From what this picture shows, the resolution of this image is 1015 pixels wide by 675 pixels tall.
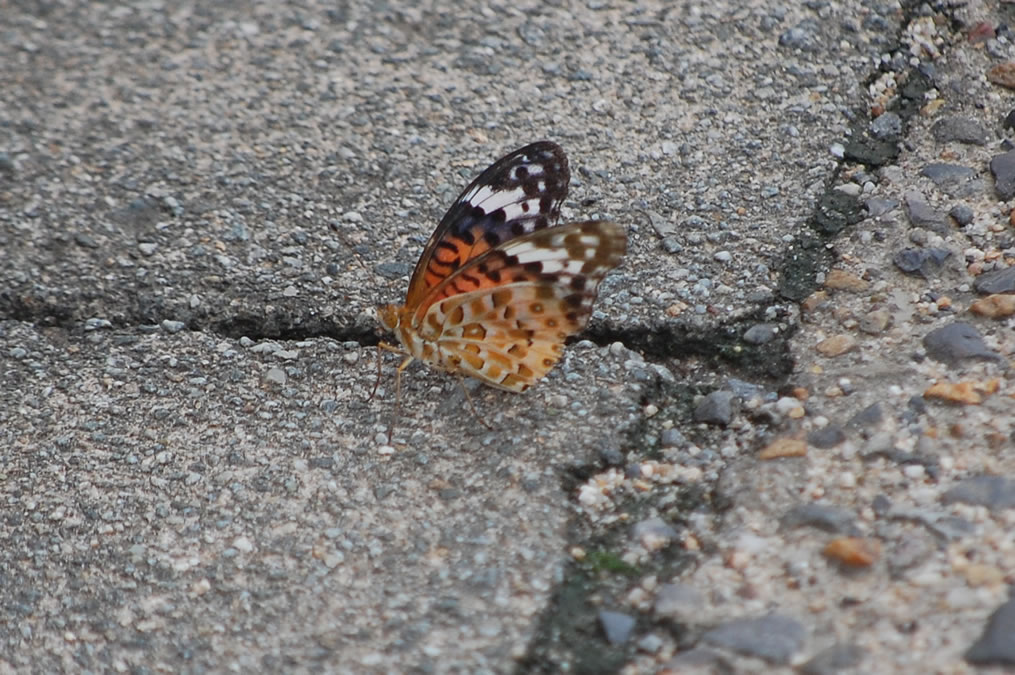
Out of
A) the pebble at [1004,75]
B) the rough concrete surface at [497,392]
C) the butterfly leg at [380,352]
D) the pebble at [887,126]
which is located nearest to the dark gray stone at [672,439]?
the rough concrete surface at [497,392]

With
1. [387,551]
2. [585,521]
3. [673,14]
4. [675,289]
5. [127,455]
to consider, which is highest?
[673,14]

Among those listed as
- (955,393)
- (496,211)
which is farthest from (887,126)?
(496,211)

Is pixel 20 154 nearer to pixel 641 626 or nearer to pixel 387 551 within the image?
pixel 387 551

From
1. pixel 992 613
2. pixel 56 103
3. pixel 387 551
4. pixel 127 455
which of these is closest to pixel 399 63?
pixel 56 103

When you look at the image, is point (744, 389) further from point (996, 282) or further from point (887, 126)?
point (887, 126)

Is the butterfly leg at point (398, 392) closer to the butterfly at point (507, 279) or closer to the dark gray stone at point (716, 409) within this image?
the butterfly at point (507, 279)

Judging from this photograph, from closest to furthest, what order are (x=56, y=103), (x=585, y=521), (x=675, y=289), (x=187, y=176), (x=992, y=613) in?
(x=992, y=613)
(x=585, y=521)
(x=675, y=289)
(x=187, y=176)
(x=56, y=103)

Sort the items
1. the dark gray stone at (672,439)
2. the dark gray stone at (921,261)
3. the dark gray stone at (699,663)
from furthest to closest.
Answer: the dark gray stone at (921,261), the dark gray stone at (672,439), the dark gray stone at (699,663)
